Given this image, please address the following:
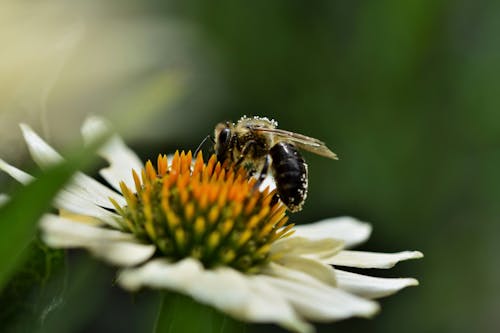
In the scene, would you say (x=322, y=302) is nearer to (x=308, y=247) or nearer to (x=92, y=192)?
(x=308, y=247)

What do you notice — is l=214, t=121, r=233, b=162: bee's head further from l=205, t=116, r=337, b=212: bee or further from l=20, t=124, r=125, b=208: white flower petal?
l=20, t=124, r=125, b=208: white flower petal

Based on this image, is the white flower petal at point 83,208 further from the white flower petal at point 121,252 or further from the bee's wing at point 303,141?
the bee's wing at point 303,141

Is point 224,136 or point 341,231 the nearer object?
point 224,136

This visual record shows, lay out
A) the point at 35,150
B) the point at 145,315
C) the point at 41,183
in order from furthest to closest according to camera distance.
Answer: the point at 145,315 < the point at 35,150 < the point at 41,183

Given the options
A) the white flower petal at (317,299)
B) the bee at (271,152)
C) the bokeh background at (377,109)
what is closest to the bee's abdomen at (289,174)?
the bee at (271,152)

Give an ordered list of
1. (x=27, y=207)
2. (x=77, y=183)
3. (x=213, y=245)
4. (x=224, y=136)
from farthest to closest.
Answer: (x=224, y=136)
(x=77, y=183)
(x=213, y=245)
(x=27, y=207)

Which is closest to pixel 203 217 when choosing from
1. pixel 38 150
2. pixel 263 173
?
pixel 263 173

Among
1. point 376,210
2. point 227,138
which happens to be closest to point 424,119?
point 376,210

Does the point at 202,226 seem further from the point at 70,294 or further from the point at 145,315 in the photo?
the point at 145,315
